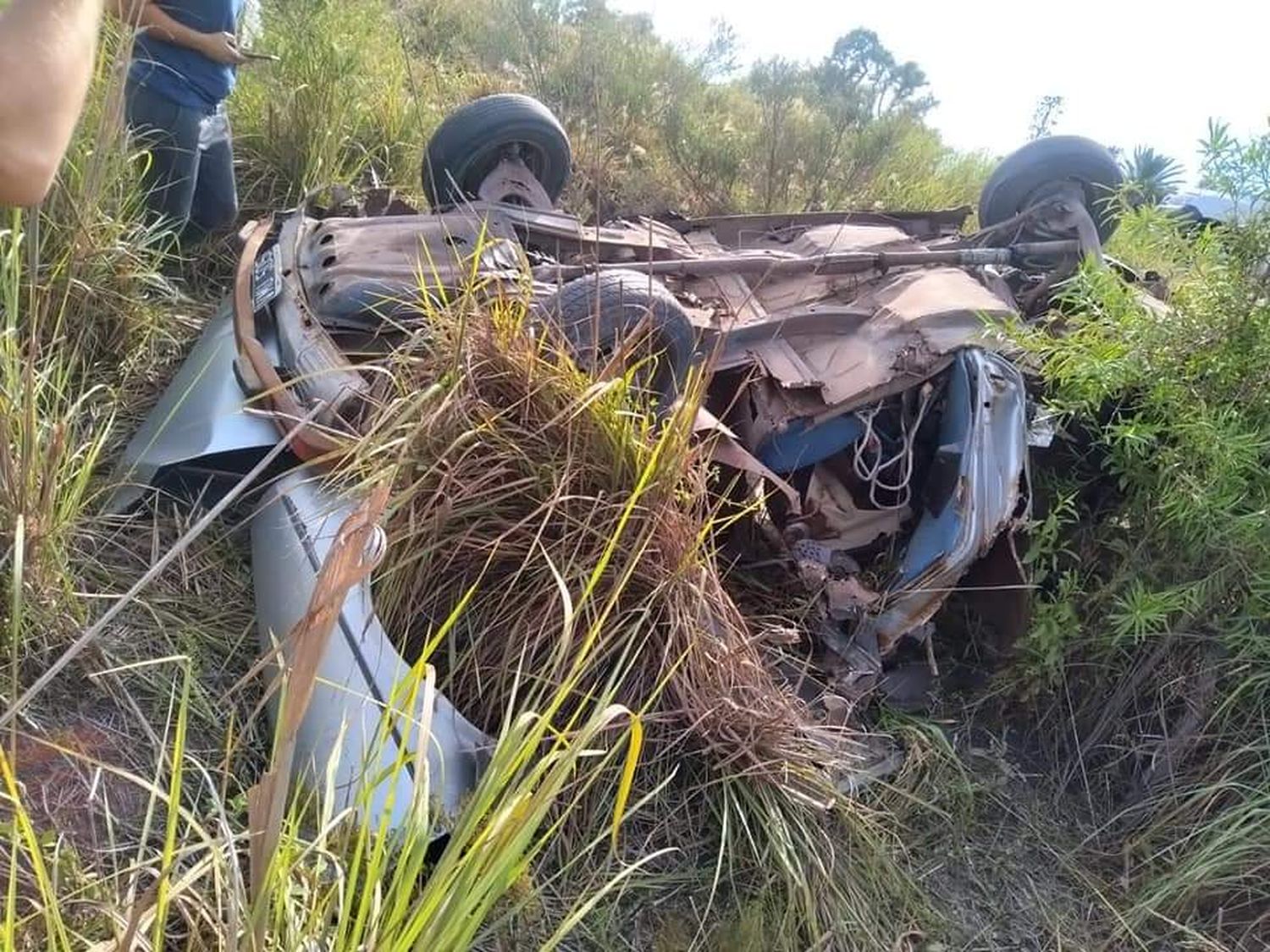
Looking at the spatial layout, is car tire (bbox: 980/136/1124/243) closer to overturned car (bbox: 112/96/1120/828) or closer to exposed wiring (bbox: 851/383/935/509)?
overturned car (bbox: 112/96/1120/828)

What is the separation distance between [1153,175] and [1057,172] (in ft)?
3.52

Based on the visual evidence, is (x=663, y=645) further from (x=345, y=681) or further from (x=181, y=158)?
(x=181, y=158)

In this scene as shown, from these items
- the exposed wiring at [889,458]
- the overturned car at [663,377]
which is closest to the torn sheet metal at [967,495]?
the overturned car at [663,377]

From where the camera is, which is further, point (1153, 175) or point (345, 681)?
point (1153, 175)

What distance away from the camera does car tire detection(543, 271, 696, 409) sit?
263 centimetres

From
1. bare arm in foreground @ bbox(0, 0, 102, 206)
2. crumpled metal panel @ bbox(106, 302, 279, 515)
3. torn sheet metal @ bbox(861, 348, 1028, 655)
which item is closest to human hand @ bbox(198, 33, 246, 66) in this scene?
crumpled metal panel @ bbox(106, 302, 279, 515)

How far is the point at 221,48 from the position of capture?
3.41 metres

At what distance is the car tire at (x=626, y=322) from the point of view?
2.63 m

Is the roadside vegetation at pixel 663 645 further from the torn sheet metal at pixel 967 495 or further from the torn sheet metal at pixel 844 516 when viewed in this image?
the torn sheet metal at pixel 844 516

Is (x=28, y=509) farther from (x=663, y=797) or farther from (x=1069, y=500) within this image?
(x=1069, y=500)

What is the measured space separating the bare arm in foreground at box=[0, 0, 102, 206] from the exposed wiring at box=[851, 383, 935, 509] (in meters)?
2.37

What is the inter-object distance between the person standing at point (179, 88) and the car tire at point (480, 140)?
2.40ft

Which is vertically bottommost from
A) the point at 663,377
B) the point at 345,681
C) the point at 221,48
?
the point at 345,681

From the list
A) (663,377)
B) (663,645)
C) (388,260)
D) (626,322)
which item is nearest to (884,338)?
(663,377)
